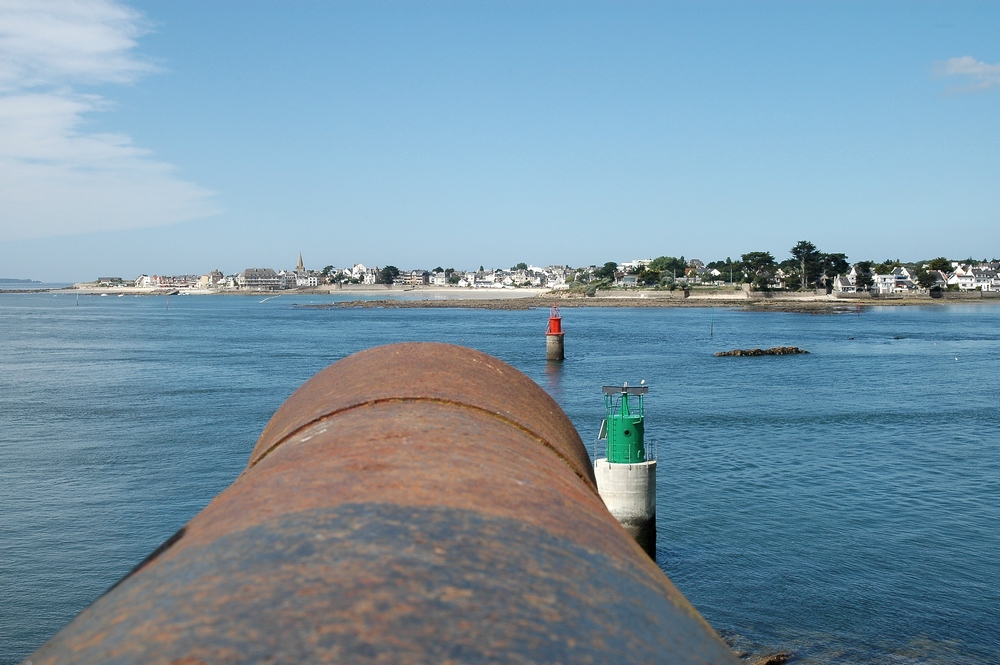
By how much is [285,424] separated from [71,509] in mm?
16969

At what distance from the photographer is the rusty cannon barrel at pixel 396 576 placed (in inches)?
62.8

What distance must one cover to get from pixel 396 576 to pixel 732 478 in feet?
71.0

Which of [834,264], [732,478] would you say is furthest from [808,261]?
[732,478]

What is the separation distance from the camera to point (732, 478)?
22344 millimetres

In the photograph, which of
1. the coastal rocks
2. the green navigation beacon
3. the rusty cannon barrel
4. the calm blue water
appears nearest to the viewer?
the rusty cannon barrel

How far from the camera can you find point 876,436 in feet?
93.0

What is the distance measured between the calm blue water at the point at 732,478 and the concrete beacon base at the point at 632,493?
101 cm

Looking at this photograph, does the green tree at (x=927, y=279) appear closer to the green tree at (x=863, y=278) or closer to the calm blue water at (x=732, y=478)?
the green tree at (x=863, y=278)

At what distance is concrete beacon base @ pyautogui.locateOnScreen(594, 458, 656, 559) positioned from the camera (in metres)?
15.3

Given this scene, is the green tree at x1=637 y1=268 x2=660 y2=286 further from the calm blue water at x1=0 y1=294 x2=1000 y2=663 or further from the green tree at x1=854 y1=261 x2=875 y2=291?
the calm blue water at x1=0 y1=294 x2=1000 y2=663

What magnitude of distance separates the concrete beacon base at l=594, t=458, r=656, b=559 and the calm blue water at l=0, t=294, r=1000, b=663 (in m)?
1.01

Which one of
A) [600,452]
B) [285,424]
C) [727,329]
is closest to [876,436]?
[600,452]

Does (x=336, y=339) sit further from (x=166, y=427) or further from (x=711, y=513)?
(x=711, y=513)

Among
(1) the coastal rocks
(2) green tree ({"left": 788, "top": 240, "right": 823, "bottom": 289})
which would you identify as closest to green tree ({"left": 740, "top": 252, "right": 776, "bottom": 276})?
(2) green tree ({"left": 788, "top": 240, "right": 823, "bottom": 289})
